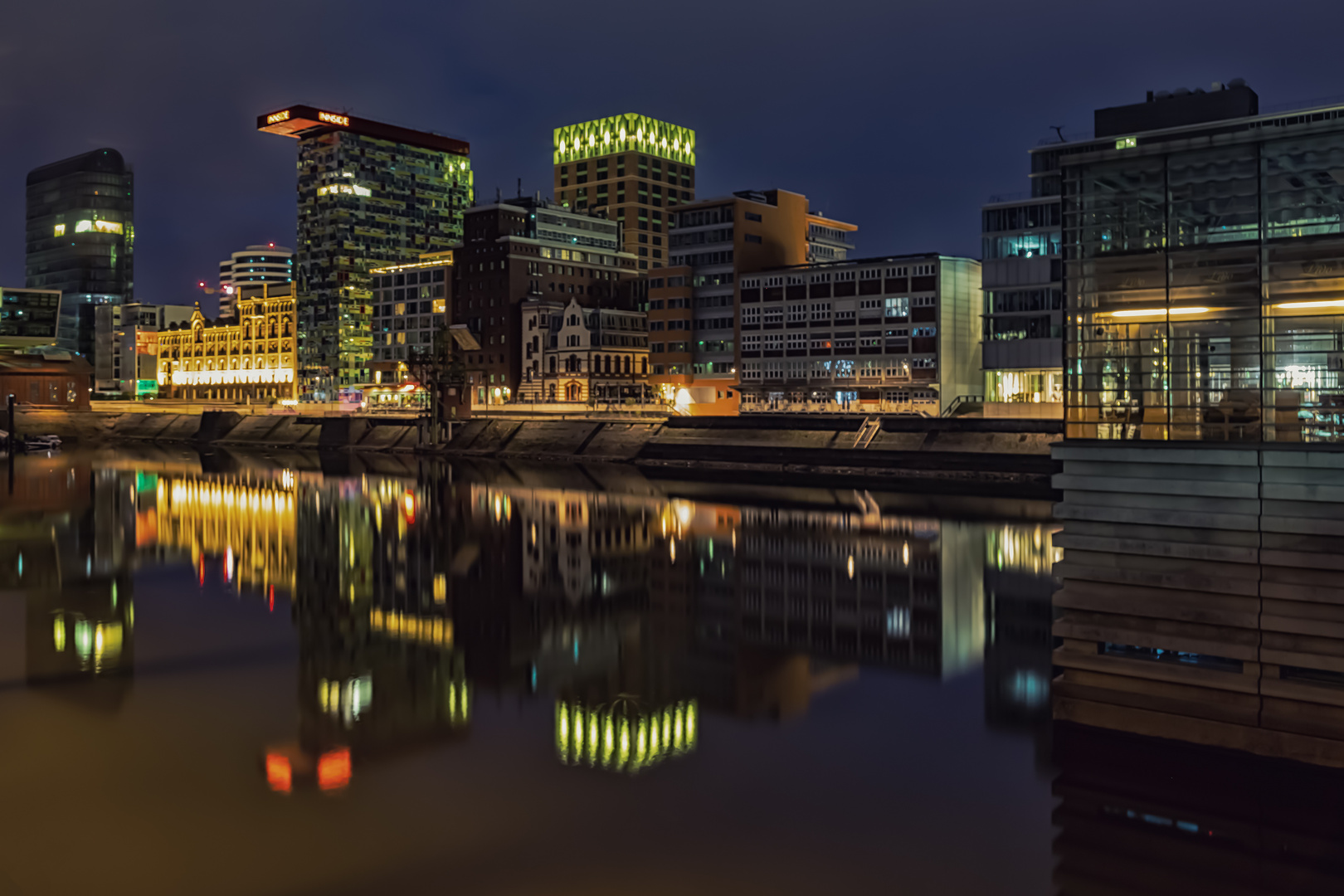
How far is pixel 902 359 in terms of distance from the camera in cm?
11781

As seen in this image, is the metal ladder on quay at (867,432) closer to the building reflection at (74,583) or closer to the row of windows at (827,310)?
the row of windows at (827,310)

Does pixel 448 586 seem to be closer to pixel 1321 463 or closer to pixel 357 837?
pixel 357 837

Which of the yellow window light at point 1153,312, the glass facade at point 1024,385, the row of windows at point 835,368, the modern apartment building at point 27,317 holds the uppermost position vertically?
the modern apartment building at point 27,317

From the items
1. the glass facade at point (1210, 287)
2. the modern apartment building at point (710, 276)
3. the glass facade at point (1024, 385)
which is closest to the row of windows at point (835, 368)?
the modern apartment building at point (710, 276)

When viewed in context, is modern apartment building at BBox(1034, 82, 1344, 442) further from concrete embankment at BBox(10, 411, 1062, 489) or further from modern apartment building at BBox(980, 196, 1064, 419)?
modern apartment building at BBox(980, 196, 1064, 419)

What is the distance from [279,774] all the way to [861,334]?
362ft

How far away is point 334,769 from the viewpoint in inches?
663

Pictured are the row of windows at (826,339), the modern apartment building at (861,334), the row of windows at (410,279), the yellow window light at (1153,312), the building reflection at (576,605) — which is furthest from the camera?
the row of windows at (410,279)

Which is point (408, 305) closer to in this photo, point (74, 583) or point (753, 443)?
point (753, 443)

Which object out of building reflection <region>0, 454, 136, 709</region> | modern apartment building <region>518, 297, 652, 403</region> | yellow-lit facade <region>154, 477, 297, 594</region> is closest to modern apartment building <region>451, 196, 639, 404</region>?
modern apartment building <region>518, 297, 652, 403</region>

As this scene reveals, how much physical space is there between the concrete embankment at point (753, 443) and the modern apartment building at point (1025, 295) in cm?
2955

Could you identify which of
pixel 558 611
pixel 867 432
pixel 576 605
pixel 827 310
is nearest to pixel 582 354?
pixel 827 310

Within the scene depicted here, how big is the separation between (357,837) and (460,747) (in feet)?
12.6

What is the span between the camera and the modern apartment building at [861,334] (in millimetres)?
116438
